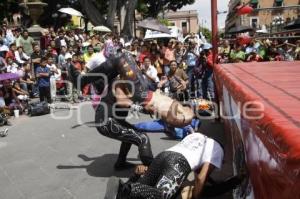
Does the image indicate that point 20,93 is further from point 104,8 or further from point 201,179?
point 104,8

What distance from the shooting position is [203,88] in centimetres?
1095

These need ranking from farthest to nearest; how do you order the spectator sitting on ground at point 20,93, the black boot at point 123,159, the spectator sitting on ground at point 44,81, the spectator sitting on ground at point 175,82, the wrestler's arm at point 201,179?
the spectator sitting on ground at point 44,81, the spectator sitting on ground at point 20,93, the spectator sitting on ground at point 175,82, the black boot at point 123,159, the wrestler's arm at point 201,179

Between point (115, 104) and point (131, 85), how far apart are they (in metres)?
0.27

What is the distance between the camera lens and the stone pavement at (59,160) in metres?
4.83

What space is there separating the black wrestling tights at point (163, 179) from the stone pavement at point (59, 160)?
104cm

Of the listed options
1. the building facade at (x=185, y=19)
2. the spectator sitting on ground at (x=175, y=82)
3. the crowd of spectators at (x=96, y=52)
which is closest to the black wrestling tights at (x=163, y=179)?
the crowd of spectators at (x=96, y=52)

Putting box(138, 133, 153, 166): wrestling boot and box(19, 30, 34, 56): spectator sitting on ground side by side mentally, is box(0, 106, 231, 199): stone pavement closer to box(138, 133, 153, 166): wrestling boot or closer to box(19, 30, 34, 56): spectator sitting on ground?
box(138, 133, 153, 166): wrestling boot

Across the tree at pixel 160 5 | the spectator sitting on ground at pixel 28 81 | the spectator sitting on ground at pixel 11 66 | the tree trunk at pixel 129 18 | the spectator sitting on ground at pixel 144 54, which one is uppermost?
the tree at pixel 160 5

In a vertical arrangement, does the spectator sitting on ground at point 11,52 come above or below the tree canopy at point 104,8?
below

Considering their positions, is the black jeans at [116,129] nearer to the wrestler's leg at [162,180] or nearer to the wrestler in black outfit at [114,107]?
the wrestler in black outfit at [114,107]

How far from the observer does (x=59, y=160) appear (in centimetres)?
599

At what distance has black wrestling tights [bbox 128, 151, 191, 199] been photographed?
11.2 feet

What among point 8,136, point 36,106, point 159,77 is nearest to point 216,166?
point 8,136

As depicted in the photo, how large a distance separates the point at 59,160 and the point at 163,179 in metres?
2.82
